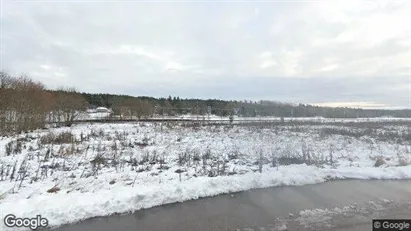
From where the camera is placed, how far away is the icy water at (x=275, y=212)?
5.70 metres

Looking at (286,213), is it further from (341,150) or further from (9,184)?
(341,150)

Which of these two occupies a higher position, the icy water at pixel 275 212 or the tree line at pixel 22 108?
the tree line at pixel 22 108

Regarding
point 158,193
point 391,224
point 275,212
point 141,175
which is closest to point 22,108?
point 141,175

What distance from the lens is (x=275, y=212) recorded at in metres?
6.48

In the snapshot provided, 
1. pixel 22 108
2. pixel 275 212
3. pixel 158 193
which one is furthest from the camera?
pixel 22 108

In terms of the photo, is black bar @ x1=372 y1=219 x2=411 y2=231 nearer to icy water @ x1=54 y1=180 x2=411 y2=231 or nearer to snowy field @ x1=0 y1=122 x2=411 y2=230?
icy water @ x1=54 y1=180 x2=411 y2=231

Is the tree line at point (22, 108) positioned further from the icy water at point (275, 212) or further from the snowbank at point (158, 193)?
the icy water at point (275, 212)

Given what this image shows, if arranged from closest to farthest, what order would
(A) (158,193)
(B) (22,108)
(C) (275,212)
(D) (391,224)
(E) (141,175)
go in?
(D) (391,224)
(C) (275,212)
(A) (158,193)
(E) (141,175)
(B) (22,108)

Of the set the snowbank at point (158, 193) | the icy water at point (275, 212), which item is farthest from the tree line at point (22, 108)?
the icy water at point (275, 212)

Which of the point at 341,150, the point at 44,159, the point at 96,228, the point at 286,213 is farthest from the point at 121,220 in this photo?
the point at 341,150

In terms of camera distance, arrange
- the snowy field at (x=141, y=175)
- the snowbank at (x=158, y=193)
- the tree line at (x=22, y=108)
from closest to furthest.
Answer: the snowbank at (x=158, y=193) → the snowy field at (x=141, y=175) → the tree line at (x=22, y=108)

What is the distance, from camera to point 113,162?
442 inches

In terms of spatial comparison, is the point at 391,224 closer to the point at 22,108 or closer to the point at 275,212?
the point at 275,212

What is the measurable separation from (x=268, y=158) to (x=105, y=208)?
25.6 ft
